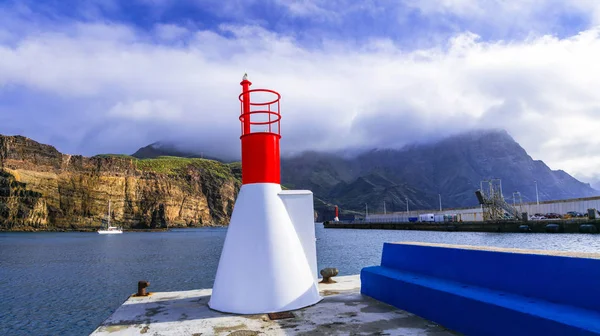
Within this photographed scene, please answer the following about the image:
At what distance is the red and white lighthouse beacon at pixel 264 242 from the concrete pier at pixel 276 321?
0.34 meters

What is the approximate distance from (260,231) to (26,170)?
464ft

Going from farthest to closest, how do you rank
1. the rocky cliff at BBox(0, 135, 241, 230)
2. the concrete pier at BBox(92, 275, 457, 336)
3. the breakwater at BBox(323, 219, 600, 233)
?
the rocky cliff at BBox(0, 135, 241, 230) → the breakwater at BBox(323, 219, 600, 233) → the concrete pier at BBox(92, 275, 457, 336)

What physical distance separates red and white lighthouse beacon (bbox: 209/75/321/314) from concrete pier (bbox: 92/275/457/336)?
0.34m

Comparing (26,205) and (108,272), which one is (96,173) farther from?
(108,272)

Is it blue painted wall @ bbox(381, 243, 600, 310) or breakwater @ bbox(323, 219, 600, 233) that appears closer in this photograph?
blue painted wall @ bbox(381, 243, 600, 310)

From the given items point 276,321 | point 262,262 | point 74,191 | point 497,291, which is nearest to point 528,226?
point 497,291

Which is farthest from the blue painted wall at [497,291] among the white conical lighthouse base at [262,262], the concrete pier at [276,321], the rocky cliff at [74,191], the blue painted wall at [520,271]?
the rocky cliff at [74,191]

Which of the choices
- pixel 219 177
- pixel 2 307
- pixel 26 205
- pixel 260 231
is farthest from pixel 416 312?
pixel 219 177

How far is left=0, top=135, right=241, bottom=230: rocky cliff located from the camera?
117 meters

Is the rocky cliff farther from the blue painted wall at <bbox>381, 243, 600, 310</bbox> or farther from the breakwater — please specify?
the blue painted wall at <bbox>381, 243, 600, 310</bbox>

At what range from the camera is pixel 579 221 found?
2213 inches

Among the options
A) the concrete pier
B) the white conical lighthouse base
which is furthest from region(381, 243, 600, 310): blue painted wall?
the white conical lighthouse base

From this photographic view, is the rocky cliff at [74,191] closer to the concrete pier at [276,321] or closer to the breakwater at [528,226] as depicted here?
the breakwater at [528,226]

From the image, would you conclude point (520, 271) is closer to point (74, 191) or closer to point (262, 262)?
point (262, 262)
